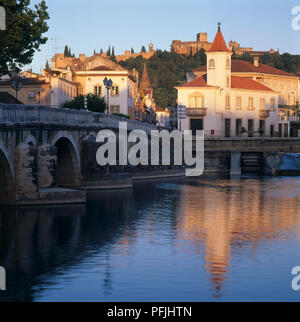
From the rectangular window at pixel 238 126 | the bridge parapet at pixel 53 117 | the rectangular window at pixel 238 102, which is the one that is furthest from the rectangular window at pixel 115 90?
the bridge parapet at pixel 53 117

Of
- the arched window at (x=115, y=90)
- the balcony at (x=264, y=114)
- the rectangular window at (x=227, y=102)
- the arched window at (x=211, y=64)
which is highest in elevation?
the arched window at (x=211, y=64)

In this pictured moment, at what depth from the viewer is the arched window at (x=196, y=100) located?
106562 mm

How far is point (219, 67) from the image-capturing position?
351 ft

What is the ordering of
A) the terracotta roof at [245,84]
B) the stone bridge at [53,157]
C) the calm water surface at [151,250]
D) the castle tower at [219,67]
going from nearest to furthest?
1. the calm water surface at [151,250]
2. the stone bridge at [53,157]
3. the castle tower at [219,67]
4. the terracotta roof at [245,84]

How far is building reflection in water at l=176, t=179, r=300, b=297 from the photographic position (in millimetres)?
31737

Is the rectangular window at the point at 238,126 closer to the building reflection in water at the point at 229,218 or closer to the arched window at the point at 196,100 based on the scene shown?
the arched window at the point at 196,100

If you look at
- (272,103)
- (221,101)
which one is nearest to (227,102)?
(221,101)

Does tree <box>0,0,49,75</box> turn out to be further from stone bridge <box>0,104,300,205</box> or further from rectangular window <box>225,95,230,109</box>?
rectangular window <box>225,95,230,109</box>

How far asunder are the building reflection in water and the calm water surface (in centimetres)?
6

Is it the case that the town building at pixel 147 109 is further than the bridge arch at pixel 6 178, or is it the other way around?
the town building at pixel 147 109

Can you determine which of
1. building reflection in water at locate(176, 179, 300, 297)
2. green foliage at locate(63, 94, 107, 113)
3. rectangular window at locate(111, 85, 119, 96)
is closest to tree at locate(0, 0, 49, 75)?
building reflection in water at locate(176, 179, 300, 297)

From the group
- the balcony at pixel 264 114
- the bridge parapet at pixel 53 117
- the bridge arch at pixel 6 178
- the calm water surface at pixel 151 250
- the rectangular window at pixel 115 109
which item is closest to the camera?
the calm water surface at pixel 151 250

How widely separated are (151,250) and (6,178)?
13.9m

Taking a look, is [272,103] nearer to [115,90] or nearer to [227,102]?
[227,102]
